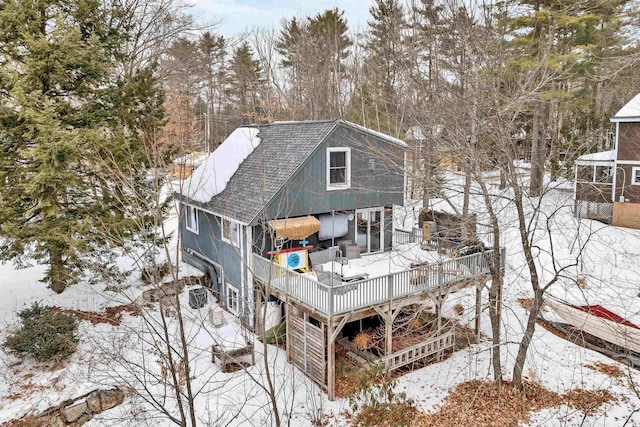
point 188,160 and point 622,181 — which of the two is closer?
point 622,181

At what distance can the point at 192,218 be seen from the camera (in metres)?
17.0

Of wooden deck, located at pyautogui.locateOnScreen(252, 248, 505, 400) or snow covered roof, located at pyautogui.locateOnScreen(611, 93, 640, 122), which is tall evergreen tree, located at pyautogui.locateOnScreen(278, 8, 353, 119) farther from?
wooden deck, located at pyautogui.locateOnScreen(252, 248, 505, 400)

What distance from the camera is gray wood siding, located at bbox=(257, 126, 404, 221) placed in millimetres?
13602

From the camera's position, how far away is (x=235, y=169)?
15688 millimetres

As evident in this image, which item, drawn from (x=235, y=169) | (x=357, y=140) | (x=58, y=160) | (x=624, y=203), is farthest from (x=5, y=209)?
(x=624, y=203)

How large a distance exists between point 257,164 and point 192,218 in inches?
149

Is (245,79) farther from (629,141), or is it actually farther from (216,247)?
(629,141)

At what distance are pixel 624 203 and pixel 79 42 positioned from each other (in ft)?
75.2

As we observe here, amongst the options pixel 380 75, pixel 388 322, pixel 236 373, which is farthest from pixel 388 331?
pixel 380 75

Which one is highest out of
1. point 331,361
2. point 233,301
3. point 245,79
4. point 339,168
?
point 245,79

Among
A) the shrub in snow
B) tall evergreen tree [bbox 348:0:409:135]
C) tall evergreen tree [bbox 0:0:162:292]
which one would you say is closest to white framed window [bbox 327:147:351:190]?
tall evergreen tree [bbox 0:0:162:292]

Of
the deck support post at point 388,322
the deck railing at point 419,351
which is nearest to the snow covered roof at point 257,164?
A: the deck support post at point 388,322

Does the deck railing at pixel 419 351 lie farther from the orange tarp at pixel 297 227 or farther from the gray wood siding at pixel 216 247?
the gray wood siding at pixel 216 247

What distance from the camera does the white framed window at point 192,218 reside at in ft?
54.9
